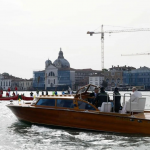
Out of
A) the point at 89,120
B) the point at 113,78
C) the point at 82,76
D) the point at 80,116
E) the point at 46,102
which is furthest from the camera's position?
the point at 82,76

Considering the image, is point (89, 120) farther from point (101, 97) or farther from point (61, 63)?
point (61, 63)

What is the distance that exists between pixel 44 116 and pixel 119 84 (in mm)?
146609

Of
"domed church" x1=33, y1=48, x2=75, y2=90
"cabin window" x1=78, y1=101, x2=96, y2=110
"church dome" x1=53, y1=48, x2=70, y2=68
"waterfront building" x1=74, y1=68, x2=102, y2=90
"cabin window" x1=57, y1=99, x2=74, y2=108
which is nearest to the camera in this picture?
"cabin window" x1=78, y1=101, x2=96, y2=110

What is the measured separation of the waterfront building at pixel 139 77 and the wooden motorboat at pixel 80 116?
14207cm

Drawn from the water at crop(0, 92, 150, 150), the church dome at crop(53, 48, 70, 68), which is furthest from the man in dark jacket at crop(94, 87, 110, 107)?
the church dome at crop(53, 48, 70, 68)

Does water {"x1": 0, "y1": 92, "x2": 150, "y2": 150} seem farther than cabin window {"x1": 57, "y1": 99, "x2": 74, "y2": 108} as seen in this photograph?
No

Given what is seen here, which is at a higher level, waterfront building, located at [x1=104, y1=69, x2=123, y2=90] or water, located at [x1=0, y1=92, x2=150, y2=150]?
waterfront building, located at [x1=104, y1=69, x2=123, y2=90]

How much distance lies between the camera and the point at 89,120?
1495cm

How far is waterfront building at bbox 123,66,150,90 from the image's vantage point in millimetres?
156625

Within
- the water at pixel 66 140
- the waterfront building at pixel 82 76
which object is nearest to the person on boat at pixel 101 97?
the water at pixel 66 140

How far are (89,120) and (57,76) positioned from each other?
156653 mm

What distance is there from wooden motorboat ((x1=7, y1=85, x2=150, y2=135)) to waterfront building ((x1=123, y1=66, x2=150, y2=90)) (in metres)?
142

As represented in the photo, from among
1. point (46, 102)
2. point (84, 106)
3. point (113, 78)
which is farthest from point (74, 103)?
point (113, 78)

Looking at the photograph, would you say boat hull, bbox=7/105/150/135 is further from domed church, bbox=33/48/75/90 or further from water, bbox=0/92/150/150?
domed church, bbox=33/48/75/90
